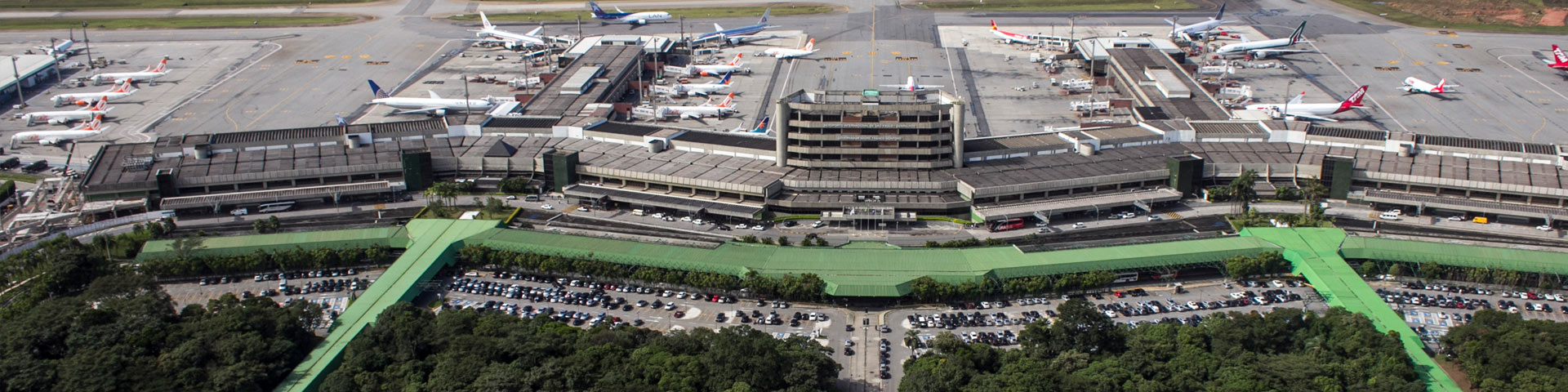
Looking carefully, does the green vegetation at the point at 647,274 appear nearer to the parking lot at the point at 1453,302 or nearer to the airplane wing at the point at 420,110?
the parking lot at the point at 1453,302

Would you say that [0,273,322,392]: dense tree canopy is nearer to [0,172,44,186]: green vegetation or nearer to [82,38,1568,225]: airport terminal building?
[82,38,1568,225]: airport terminal building

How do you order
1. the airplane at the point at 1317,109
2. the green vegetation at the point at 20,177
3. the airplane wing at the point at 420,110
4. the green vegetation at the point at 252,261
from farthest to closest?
the airplane wing at the point at 420,110 < the airplane at the point at 1317,109 < the green vegetation at the point at 20,177 < the green vegetation at the point at 252,261

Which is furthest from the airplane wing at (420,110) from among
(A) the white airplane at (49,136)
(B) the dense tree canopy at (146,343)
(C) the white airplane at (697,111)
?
(B) the dense tree canopy at (146,343)

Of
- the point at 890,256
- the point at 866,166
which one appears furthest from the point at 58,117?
the point at 890,256

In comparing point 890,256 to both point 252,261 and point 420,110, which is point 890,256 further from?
point 420,110

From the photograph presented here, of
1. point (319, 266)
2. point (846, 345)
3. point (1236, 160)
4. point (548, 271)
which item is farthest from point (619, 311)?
point (1236, 160)
